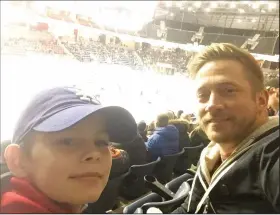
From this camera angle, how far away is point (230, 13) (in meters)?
1.19

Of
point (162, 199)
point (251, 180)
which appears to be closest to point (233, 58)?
point (251, 180)

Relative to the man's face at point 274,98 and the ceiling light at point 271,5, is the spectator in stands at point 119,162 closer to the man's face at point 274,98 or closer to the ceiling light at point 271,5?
the man's face at point 274,98

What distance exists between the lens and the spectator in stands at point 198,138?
1.07 meters

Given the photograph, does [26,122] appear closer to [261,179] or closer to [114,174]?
[114,174]

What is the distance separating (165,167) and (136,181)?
150 mm

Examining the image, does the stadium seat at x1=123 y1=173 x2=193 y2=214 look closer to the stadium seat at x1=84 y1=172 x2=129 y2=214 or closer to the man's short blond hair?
the stadium seat at x1=84 y1=172 x2=129 y2=214

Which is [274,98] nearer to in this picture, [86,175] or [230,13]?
[230,13]

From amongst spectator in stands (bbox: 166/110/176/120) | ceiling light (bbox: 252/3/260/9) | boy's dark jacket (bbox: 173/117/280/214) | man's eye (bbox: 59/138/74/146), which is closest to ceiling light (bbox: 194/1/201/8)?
ceiling light (bbox: 252/3/260/9)

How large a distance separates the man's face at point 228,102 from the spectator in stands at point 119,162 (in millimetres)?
334

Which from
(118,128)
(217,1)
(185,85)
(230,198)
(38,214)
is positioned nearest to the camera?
(38,214)

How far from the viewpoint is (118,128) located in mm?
729

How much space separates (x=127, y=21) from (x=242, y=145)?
58 cm

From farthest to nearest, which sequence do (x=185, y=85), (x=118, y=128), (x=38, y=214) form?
(x=185, y=85) < (x=118, y=128) < (x=38, y=214)

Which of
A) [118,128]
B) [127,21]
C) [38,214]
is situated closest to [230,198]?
A: [118,128]
